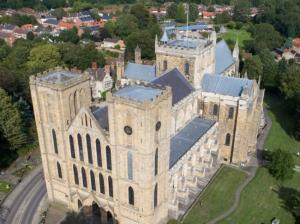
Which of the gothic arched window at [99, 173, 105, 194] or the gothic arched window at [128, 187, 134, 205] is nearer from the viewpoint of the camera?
the gothic arched window at [128, 187, 134, 205]

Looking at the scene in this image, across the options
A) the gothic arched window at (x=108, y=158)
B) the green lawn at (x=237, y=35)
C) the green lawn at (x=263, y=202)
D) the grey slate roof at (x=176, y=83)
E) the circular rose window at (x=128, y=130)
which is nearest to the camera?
the circular rose window at (x=128, y=130)

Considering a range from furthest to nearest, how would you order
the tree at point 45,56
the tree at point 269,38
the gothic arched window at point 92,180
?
the tree at point 269,38 < the tree at point 45,56 < the gothic arched window at point 92,180

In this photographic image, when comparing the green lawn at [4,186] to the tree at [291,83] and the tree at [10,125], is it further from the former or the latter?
the tree at [291,83]

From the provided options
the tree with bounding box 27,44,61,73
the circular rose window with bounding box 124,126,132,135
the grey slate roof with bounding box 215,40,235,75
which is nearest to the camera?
the circular rose window with bounding box 124,126,132,135

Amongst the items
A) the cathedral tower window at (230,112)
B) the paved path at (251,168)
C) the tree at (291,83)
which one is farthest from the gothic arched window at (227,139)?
the tree at (291,83)

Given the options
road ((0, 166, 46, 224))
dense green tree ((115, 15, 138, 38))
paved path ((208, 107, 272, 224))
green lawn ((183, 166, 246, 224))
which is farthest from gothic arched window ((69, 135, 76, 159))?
dense green tree ((115, 15, 138, 38))

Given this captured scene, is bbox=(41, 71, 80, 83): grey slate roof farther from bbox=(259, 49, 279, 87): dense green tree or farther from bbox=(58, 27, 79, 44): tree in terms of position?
bbox=(58, 27, 79, 44): tree

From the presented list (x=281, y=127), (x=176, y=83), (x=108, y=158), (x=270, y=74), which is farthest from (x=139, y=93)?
(x=270, y=74)
